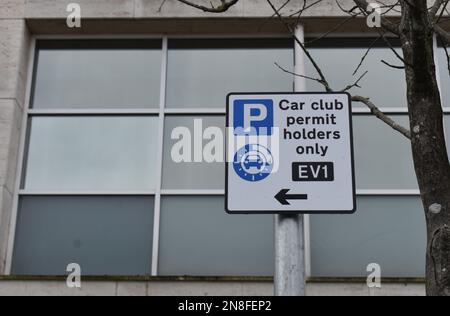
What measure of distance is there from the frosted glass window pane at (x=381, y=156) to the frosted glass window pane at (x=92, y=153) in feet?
8.79

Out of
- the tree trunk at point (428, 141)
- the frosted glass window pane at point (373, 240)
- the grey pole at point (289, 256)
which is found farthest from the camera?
the frosted glass window pane at point (373, 240)

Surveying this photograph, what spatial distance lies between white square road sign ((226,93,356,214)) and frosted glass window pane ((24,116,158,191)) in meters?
5.41

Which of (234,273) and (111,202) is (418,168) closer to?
(234,273)

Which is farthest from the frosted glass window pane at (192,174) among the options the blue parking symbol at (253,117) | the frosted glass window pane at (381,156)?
the blue parking symbol at (253,117)

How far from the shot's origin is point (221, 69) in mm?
9289

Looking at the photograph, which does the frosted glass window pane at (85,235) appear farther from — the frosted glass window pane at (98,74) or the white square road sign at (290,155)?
the white square road sign at (290,155)

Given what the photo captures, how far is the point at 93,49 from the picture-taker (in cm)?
952

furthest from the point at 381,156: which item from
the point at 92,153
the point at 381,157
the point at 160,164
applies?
the point at 92,153

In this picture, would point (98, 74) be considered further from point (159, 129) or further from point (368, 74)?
point (368, 74)

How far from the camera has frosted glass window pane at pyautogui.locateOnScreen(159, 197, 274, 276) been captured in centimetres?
828

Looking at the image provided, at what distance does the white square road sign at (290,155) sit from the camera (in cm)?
321

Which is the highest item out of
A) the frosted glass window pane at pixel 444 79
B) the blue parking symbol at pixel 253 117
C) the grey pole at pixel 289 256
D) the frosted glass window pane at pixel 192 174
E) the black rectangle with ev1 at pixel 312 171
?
the frosted glass window pane at pixel 444 79

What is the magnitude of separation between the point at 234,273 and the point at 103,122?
107 inches
